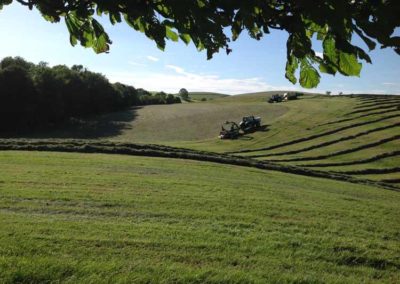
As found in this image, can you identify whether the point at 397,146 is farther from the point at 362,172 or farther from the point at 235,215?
the point at 235,215

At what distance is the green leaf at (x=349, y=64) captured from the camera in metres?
3.43

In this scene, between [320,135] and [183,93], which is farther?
[183,93]

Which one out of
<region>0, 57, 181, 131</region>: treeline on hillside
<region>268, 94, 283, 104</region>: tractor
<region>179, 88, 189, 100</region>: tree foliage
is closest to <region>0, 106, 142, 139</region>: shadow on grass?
<region>0, 57, 181, 131</region>: treeline on hillside

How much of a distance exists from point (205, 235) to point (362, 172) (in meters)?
34.9

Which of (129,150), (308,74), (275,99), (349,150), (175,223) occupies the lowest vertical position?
(349,150)

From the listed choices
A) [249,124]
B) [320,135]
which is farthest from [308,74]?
[249,124]

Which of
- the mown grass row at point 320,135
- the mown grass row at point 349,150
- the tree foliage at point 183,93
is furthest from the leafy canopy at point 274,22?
the tree foliage at point 183,93

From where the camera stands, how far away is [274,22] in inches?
144

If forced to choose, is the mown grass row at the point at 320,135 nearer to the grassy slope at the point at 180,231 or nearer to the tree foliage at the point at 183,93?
the grassy slope at the point at 180,231

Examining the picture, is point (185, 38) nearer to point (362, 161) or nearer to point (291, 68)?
point (291, 68)

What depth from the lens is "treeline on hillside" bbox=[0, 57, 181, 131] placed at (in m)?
67.1

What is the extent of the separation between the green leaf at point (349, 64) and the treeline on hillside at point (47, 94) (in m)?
69.1

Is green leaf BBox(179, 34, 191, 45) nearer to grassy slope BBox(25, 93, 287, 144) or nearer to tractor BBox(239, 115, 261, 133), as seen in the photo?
grassy slope BBox(25, 93, 287, 144)

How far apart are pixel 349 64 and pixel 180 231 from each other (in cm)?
750
